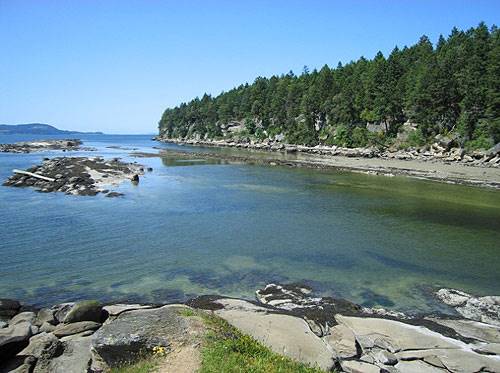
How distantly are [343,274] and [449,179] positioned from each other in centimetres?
4315

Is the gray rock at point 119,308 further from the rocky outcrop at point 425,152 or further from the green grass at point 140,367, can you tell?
the rocky outcrop at point 425,152

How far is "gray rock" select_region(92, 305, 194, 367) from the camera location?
10.3 m

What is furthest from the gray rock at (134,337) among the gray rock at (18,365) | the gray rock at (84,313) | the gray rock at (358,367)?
the gray rock at (358,367)

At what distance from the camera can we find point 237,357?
9422mm

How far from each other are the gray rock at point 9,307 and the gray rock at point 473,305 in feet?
58.7

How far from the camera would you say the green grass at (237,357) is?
905 cm

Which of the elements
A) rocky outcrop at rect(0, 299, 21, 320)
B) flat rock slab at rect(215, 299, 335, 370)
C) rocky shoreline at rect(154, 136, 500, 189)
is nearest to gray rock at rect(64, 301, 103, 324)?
rocky outcrop at rect(0, 299, 21, 320)

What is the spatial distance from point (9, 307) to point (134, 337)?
7827mm

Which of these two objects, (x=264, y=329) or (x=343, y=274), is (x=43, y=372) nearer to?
(x=264, y=329)

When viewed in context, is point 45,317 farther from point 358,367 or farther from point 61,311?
point 358,367

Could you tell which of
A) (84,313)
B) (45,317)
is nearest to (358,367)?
(84,313)

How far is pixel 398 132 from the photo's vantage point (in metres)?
99.8

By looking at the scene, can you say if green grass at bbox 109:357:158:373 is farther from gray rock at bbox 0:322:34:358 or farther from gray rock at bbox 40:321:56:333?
gray rock at bbox 40:321:56:333

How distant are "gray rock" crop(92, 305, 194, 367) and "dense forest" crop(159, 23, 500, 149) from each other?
77.4 m
